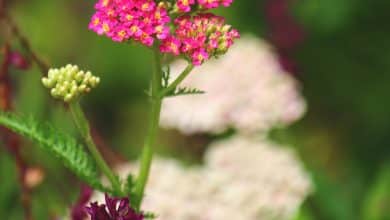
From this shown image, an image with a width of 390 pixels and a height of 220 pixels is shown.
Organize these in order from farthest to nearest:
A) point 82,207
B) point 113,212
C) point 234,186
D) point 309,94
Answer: point 309,94 → point 234,186 → point 82,207 → point 113,212

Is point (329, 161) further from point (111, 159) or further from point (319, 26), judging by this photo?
point (111, 159)

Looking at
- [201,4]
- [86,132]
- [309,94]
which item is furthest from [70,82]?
[309,94]

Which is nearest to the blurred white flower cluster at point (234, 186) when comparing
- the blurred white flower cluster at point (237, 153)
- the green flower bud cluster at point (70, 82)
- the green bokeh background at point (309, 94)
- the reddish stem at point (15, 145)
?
the blurred white flower cluster at point (237, 153)

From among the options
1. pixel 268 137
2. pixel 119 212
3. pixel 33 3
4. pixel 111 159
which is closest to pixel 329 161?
pixel 268 137

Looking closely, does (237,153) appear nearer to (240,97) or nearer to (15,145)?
(240,97)

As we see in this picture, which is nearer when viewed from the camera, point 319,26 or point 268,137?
point 268,137

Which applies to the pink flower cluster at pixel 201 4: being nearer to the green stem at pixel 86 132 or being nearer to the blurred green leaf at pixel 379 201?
the green stem at pixel 86 132
